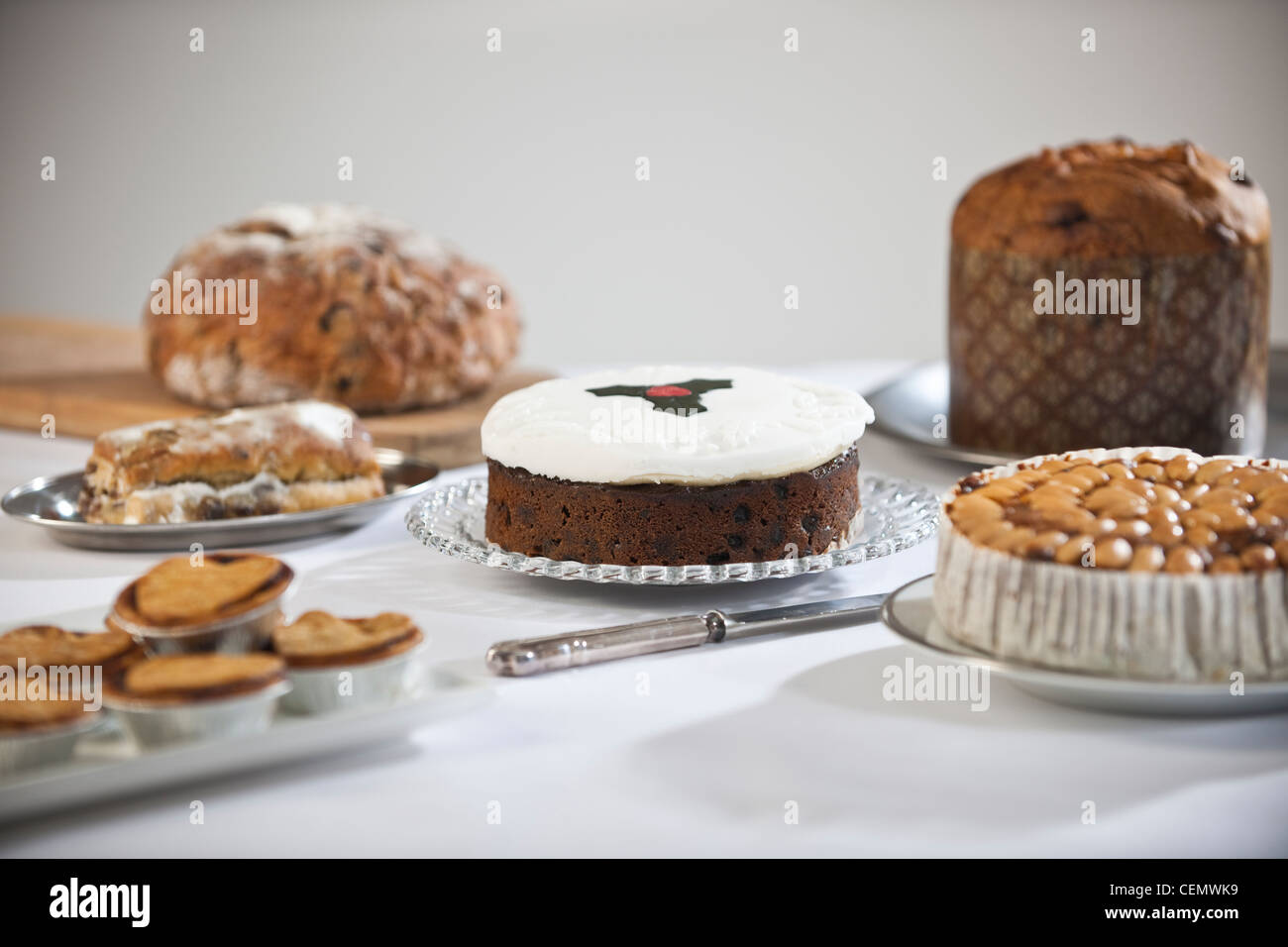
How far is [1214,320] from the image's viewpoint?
173 cm

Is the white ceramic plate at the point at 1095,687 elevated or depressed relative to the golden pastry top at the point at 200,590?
depressed

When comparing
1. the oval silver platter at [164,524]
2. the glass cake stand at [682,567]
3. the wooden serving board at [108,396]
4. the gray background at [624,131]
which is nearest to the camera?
the glass cake stand at [682,567]

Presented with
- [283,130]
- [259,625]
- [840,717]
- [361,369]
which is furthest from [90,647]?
[283,130]

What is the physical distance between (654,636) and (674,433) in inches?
9.5

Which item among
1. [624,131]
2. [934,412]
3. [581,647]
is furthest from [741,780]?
[624,131]

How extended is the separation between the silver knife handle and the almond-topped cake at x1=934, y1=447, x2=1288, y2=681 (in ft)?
0.74

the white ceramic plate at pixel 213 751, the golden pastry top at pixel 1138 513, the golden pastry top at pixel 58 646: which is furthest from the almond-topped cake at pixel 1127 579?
the golden pastry top at pixel 58 646

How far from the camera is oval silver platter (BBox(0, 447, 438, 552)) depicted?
5.00ft

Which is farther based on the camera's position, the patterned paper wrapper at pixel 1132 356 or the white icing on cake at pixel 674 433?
the patterned paper wrapper at pixel 1132 356

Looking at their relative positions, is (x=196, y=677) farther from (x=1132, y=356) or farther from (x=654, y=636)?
(x=1132, y=356)

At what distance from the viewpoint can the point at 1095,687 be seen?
1028 mm

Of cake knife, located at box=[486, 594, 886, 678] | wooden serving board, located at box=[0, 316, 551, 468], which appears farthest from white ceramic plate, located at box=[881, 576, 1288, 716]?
wooden serving board, located at box=[0, 316, 551, 468]

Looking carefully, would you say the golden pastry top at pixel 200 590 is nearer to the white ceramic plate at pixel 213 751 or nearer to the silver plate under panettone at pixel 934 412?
the white ceramic plate at pixel 213 751

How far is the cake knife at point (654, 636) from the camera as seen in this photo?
46.7 inches
